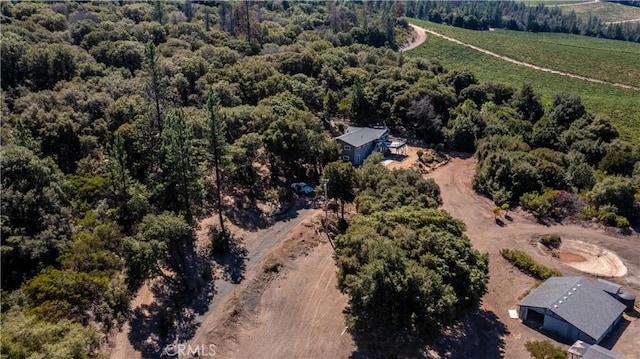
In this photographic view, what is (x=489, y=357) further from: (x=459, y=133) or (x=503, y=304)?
(x=459, y=133)

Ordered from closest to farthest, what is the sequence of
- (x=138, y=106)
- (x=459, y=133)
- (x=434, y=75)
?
(x=138, y=106) < (x=459, y=133) < (x=434, y=75)

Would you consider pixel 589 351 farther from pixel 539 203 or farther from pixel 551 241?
pixel 539 203

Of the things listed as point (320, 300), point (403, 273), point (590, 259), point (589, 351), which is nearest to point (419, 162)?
point (590, 259)

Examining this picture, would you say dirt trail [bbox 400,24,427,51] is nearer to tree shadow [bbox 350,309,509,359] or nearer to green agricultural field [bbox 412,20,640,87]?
green agricultural field [bbox 412,20,640,87]

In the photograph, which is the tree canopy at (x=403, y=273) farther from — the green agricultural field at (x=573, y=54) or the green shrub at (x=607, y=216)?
the green agricultural field at (x=573, y=54)

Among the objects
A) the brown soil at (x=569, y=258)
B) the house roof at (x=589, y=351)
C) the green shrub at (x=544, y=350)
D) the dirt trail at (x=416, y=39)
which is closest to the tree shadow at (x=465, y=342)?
the green shrub at (x=544, y=350)

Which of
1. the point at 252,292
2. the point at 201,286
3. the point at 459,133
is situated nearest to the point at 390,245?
the point at 252,292

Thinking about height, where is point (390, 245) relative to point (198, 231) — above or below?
above
